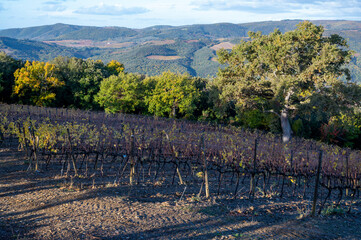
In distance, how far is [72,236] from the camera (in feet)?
18.6

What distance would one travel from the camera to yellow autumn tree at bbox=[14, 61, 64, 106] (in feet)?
119

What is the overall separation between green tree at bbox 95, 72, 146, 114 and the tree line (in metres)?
0.12

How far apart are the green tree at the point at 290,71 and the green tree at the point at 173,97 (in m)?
8.11

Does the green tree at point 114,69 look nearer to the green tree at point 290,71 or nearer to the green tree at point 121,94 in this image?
the green tree at point 121,94

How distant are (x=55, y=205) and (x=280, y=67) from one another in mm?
20303

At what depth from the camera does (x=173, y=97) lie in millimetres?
33969

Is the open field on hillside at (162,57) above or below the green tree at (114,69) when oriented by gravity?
above

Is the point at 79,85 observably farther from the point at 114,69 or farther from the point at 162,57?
the point at 162,57

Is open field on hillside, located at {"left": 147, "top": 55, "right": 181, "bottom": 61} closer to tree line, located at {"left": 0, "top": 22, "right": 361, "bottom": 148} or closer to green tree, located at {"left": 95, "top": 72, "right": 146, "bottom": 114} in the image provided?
tree line, located at {"left": 0, "top": 22, "right": 361, "bottom": 148}

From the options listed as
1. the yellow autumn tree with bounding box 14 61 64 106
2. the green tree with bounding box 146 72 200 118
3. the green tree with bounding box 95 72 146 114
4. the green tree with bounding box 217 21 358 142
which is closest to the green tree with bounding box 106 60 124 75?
the yellow autumn tree with bounding box 14 61 64 106

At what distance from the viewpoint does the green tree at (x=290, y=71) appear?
2177 cm

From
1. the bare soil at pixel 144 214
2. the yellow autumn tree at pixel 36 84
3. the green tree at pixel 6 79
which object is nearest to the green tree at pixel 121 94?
the yellow autumn tree at pixel 36 84

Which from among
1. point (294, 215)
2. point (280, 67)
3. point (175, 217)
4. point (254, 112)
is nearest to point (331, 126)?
point (254, 112)

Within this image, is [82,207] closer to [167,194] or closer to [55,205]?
[55,205]
